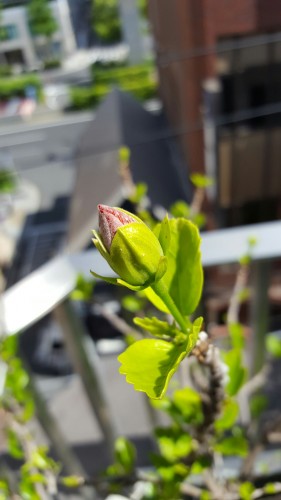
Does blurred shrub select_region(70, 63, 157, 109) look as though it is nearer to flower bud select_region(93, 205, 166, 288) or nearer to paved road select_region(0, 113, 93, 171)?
paved road select_region(0, 113, 93, 171)

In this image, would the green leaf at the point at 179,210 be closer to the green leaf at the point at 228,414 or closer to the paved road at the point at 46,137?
the green leaf at the point at 228,414

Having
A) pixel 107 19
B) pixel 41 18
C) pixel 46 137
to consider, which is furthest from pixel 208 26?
pixel 46 137

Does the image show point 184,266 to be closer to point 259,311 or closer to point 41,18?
point 259,311

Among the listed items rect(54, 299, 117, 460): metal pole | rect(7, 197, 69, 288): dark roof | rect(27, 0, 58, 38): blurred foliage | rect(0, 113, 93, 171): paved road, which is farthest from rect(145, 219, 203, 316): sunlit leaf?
rect(0, 113, 93, 171): paved road

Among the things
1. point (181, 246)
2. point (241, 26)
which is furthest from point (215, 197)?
point (181, 246)

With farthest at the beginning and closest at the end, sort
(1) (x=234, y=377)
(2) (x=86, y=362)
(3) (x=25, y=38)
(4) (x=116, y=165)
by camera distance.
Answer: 1. (4) (x=116, y=165)
2. (3) (x=25, y=38)
3. (2) (x=86, y=362)
4. (1) (x=234, y=377)

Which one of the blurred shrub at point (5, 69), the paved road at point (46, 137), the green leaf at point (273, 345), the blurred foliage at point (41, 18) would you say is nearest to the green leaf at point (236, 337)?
the green leaf at point (273, 345)
